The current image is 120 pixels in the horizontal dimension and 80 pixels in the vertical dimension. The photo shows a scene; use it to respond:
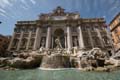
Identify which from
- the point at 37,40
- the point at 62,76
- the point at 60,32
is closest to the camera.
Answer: the point at 62,76

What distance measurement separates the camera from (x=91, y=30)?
3950 cm

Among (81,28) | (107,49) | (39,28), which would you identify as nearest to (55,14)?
(39,28)

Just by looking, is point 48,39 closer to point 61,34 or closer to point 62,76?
point 61,34

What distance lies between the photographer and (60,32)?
1655 inches

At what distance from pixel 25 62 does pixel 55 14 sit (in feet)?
85.7

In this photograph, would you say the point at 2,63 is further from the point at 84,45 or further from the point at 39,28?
the point at 84,45

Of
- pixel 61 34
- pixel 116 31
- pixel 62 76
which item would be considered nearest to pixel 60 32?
pixel 61 34

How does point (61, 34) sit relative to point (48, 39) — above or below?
above

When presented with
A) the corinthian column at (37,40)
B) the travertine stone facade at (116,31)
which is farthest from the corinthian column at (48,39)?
the travertine stone facade at (116,31)

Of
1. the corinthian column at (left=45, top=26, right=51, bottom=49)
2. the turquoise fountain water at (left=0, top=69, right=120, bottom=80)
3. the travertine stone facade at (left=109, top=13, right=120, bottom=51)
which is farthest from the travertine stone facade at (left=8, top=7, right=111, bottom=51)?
the turquoise fountain water at (left=0, top=69, right=120, bottom=80)

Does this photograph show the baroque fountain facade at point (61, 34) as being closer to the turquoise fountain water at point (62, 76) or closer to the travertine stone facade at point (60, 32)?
the travertine stone facade at point (60, 32)

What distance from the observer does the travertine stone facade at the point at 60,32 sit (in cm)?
3691

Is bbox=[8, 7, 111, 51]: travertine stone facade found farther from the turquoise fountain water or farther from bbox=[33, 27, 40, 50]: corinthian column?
the turquoise fountain water

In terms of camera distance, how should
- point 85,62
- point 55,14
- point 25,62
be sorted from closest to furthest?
point 85,62 → point 25,62 → point 55,14
